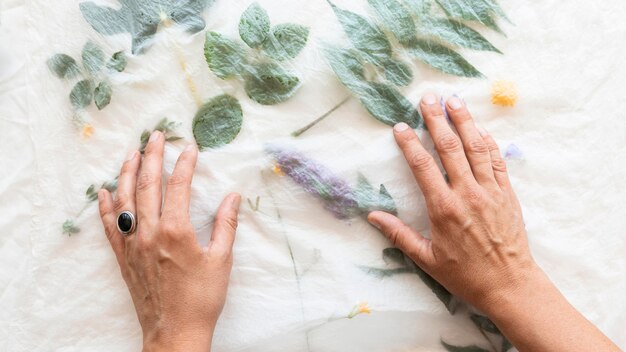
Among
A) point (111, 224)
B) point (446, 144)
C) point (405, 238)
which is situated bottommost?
point (111, 224)

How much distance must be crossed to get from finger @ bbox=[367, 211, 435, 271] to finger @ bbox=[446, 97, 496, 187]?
100 mm

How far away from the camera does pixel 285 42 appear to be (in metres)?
0.80

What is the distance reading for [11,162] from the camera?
84 centimetres

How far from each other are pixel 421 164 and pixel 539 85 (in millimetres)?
186

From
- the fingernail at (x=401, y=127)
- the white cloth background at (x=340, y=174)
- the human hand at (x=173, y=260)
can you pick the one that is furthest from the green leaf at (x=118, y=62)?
the fingernail at (x=401, y=127)

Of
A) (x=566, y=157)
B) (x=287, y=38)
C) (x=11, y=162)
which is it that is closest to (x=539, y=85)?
(x=566, y=157)

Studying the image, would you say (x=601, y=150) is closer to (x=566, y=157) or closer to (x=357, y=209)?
(x=566, y=157)

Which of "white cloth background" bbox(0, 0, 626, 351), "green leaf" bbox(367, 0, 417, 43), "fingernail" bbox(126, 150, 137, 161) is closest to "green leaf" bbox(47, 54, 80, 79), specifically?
"white cloth background" bbox(0, 0, 626, 351)

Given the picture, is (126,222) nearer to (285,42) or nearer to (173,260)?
(173,260)

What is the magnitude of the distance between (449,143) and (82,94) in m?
0.46

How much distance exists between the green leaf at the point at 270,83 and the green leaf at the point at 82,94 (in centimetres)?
20

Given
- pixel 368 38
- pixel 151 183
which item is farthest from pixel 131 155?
pixel 368 38

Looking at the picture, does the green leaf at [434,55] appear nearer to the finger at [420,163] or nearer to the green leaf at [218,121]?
the finger at [420,163]

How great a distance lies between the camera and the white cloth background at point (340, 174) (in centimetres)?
80
